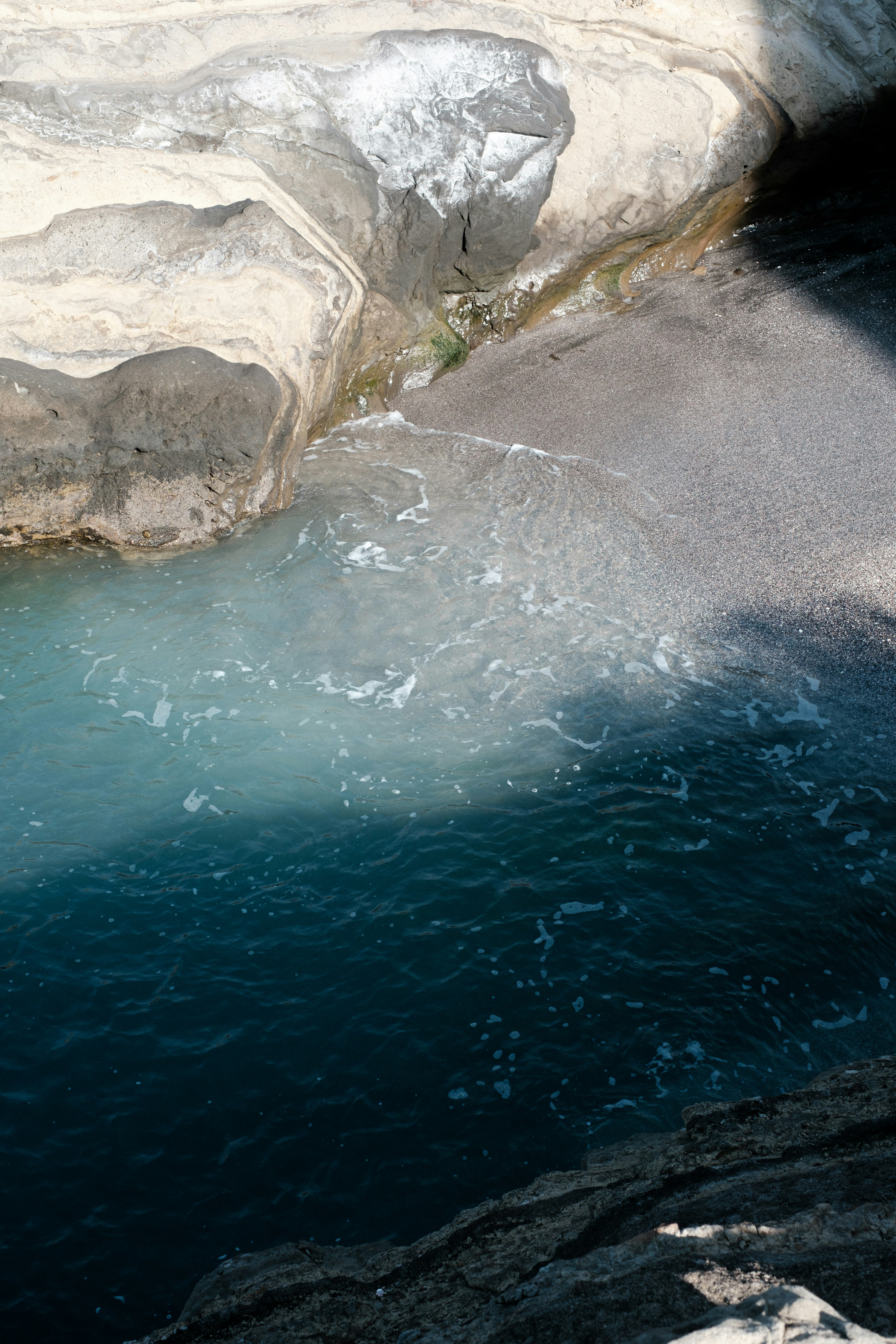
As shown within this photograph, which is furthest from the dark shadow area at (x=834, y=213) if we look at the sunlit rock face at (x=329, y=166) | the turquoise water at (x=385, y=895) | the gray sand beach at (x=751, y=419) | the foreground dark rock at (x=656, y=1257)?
the foreground dark rock at (x=656, y=1257)

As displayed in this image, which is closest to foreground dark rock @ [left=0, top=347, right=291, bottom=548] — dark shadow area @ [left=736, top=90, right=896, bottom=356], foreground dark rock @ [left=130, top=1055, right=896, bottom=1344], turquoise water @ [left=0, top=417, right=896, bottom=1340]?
turquoise water @ [left=0, top=417, right=896, bottom=1340]

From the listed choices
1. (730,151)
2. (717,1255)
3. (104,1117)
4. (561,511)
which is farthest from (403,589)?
(730,151)

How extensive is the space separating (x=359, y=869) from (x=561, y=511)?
3239mm

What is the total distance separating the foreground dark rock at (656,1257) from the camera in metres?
1.83

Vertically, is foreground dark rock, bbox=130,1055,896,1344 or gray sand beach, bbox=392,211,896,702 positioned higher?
gray sand beach, bbox=392,211,896,702

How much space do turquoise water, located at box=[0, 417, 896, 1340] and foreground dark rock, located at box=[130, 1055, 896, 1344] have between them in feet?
0.66

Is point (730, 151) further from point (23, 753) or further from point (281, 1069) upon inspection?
point (281, 1069)

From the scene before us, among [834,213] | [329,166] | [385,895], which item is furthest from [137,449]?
[834,213]

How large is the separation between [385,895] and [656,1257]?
80.3 inches

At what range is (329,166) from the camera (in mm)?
6781

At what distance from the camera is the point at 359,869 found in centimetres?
400

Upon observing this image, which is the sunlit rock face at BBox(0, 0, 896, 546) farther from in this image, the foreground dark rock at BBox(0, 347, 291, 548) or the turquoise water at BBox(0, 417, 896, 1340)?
the turquoise water at BBox(0, 417, 896, 1340)

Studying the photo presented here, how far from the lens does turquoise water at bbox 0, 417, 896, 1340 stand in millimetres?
3000

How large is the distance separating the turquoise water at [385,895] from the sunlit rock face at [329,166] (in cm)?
Answer: 167
